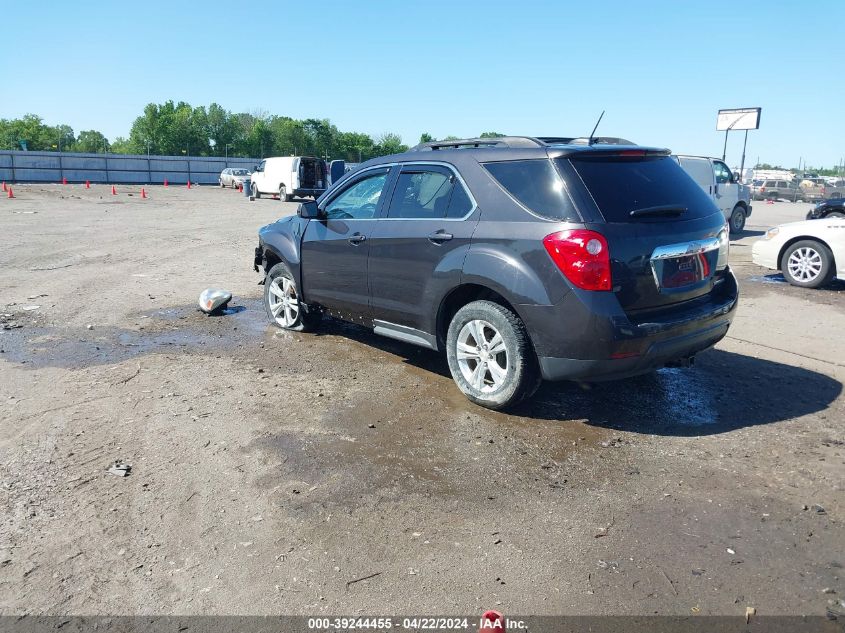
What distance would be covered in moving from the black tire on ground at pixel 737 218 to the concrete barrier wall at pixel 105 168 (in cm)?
4676

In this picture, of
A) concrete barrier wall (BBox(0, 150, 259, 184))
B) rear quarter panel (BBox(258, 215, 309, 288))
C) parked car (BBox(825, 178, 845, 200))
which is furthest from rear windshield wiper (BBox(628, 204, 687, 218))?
concrete barrier wall (BBox(0, 150, 259, 184))

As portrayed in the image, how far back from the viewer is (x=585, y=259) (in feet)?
13.1

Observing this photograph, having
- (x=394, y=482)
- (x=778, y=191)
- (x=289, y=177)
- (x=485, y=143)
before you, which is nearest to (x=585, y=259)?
(x=485, y=143)

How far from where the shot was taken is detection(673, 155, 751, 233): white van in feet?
52.7

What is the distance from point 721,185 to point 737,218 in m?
2.12

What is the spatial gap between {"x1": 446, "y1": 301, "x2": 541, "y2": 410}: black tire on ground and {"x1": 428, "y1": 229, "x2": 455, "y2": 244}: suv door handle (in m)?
0.53

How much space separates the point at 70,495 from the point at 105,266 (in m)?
8.45

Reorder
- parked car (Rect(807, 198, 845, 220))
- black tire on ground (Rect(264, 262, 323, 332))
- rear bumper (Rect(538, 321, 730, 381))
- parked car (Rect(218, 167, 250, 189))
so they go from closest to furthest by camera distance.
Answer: rear bumper (Rect(538, 321, 730, 381)) → black tire on ground (Rect(264, 262, 323, 332)) → parked car (Rect(807, 198, 845, 220)) → parked car (Rect(218, 167, 250, 189))

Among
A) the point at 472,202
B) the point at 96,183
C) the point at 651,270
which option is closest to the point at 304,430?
the point at 472,202

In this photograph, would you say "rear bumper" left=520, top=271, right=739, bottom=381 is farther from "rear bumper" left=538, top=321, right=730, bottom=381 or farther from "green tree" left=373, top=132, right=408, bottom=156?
"green tree" left=373, top=132, right=408, bottom=156

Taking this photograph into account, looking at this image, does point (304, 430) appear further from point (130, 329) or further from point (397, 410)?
point (130, 329)

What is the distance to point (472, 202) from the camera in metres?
4.73

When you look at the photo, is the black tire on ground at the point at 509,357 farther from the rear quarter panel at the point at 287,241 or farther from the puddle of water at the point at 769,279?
the puddle of water at the point at 769,279

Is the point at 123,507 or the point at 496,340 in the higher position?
the point at 496,340
